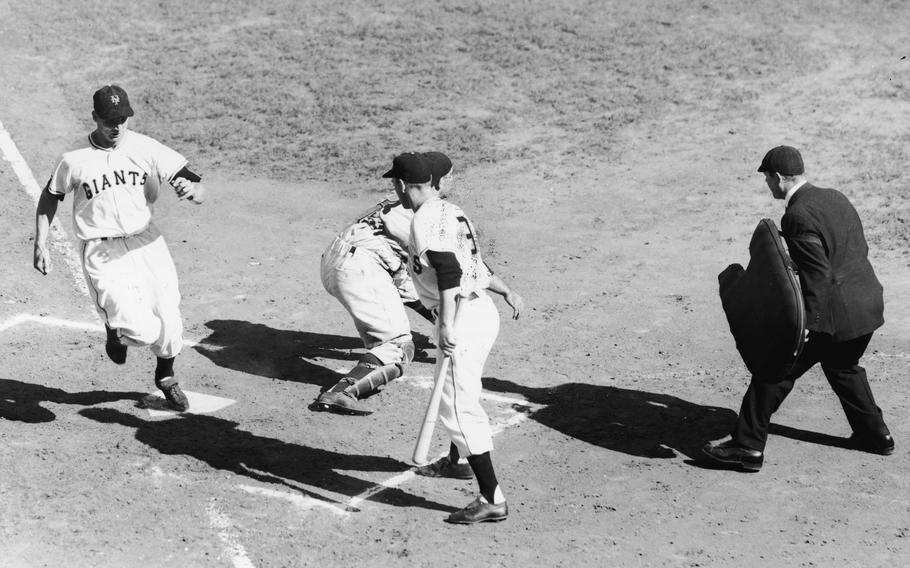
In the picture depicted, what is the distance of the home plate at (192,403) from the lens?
8266 mm

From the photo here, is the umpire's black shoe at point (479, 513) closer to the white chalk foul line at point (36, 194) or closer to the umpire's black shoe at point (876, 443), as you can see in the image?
the umpire's black shoe at point (876, 443)

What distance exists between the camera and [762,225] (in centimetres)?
713

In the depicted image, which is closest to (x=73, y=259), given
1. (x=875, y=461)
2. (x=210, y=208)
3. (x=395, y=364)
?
(x=210, y=208)

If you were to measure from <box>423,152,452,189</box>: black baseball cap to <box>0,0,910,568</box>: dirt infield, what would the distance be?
1924mm

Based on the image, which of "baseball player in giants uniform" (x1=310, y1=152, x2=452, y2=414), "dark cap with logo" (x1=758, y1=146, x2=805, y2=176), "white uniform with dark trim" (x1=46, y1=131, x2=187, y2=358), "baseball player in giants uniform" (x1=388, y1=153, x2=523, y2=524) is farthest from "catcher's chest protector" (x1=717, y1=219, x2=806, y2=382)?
"white uniform with dark trim" (x1=46, y1=131, x2=187, y2=358)

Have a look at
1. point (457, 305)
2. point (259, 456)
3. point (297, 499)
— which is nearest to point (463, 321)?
point (457, 305)

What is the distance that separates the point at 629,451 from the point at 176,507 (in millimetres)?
2861

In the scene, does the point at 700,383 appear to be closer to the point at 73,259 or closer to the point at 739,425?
the point at 739,425

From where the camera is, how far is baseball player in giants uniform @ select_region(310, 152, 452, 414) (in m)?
8.27

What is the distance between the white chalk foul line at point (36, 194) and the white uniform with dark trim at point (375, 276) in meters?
3.01

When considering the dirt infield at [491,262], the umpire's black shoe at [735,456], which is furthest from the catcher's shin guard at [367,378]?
the umpire's black shoe at [735,456]

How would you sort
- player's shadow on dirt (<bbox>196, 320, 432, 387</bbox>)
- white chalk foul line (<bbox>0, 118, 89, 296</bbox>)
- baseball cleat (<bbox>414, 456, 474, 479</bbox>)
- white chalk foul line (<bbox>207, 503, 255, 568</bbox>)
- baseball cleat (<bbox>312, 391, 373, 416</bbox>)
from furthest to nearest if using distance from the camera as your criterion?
white chalk foul line (<bbox>0, 118, 89, 296</bbox>) < player's shadow on dirt (<bbox>196, 320, 432, 387</bbox>) < baseball cleat (<bbox>312, 391, 373, 416</bbox>) < baseball cleat (<bbox>414, 456, 474, 479</bbox>) < white chalk foul line (<bbox>207, 503, 255, 568</bbox>)

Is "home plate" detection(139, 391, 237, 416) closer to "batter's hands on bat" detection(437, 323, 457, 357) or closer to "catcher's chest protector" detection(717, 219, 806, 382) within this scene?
"batter's hands on bat" detection(437, 323, 457, 357)

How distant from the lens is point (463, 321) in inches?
260
